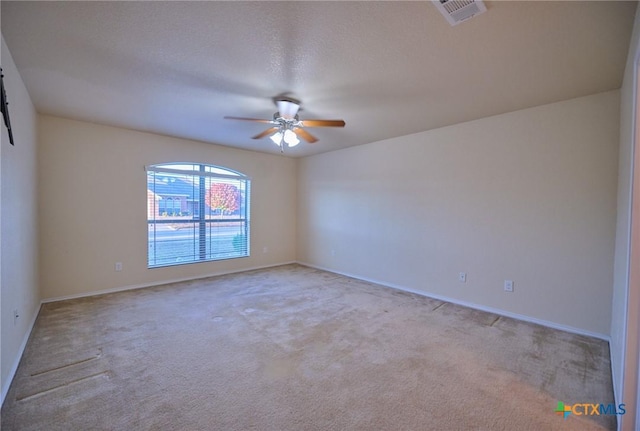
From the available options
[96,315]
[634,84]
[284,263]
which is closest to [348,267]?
[284,263]

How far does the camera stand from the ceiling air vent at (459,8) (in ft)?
5.25

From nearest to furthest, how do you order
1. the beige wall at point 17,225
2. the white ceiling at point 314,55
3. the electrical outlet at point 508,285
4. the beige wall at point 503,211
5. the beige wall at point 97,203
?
1. the white ceiling at point 314,55
2. the beige wall at point 17,225
3. the beige wall at point 503,211
4. the electrical outlet at point 508,285
5. the beige wall at point 97,203

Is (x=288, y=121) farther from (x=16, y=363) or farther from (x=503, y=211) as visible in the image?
(x=16, y=363)

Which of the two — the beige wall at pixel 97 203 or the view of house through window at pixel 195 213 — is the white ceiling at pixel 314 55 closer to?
the beige wall at pixel 97 203

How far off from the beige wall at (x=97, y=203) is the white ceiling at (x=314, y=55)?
0.65 metres

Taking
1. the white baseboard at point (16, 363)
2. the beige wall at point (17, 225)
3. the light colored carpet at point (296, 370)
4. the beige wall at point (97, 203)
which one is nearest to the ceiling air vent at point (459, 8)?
the light colored carpet at point (296, 370)

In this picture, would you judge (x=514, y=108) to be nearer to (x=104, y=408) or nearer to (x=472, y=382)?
(x=472, y=382)

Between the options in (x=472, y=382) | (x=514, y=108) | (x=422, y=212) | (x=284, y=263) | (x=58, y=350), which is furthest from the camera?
(x=284, y=263)

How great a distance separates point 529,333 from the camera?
2.97 metres

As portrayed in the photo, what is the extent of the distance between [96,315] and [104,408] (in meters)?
1.93

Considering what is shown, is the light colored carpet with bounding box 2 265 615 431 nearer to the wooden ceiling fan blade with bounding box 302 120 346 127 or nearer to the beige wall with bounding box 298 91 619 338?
the beige wall with bounding box 298 91 619 338

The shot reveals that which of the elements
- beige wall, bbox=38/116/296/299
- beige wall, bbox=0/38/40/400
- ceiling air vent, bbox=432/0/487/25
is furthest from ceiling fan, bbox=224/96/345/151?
beige wall, bbox=38/116/296/299

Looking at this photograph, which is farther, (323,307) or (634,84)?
(323,307)

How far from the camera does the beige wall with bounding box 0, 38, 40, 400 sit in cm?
203
